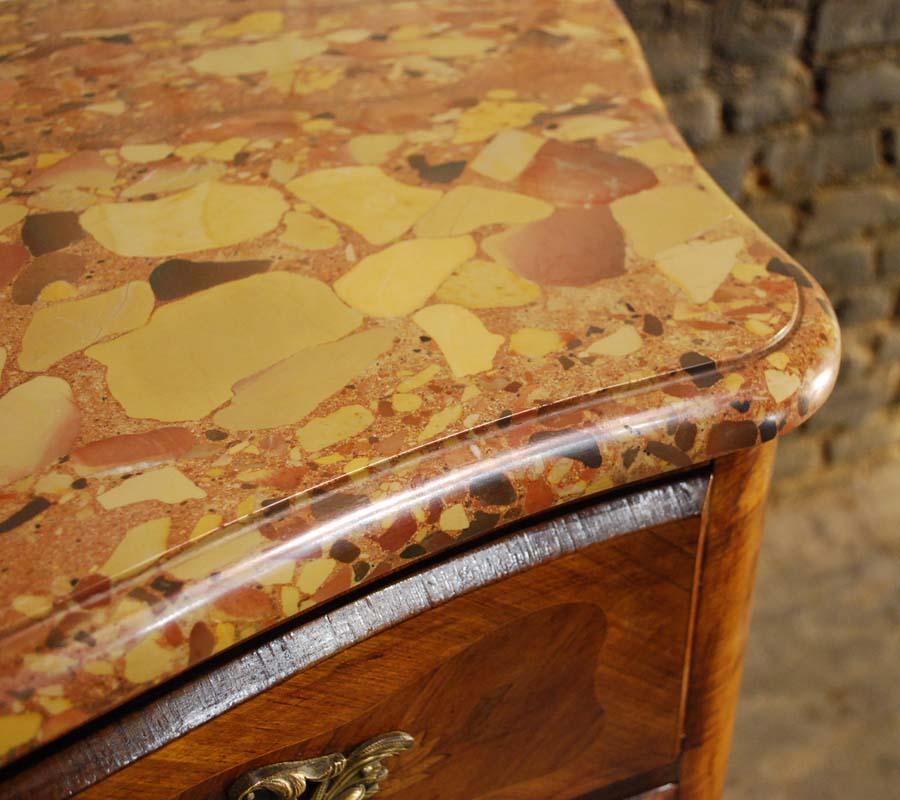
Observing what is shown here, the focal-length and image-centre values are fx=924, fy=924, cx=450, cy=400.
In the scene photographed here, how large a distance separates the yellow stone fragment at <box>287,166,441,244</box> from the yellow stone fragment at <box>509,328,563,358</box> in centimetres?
11

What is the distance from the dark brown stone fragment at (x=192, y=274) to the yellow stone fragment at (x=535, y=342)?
15 centimetres

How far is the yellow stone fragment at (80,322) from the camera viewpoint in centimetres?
44

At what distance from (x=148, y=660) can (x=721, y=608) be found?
12.2 inches

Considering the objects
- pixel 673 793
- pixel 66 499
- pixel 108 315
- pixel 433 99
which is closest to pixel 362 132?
pixel 433 99

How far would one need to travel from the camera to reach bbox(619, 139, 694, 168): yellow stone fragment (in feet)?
1.83

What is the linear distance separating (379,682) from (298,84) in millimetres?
446

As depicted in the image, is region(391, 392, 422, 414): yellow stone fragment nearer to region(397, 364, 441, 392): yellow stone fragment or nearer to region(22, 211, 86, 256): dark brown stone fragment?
region(397, 364, 441, 392): yellow stone fragment

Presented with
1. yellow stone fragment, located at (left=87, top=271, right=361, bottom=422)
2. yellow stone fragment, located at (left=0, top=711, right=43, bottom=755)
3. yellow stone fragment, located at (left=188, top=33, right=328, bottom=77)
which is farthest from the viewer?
yellow stone fragment, located at (left=188, top=33, right=328, bottom=77)

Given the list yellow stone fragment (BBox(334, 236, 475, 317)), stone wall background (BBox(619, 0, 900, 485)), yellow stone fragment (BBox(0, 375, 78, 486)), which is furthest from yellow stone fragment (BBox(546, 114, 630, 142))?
stone wall background (BBox(619, 0, 900, 485))

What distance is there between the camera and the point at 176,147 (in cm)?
60

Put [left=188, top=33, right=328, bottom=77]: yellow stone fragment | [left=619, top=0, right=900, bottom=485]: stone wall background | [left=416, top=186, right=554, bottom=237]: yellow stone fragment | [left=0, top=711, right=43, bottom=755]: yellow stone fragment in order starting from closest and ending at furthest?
1. [left=0, top=711, right=43, bottom=755]: yellow stone fragment
2. [left=416, top=186, right=554, bottom=237]: yellow stone fragment
3. [left=188, top=33, right=328, bottom=77]: yellow stone fragment
4. [left=619, top=0, right=900, bottom=485]: stone wall background

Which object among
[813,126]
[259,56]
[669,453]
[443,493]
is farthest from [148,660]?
[813,126]

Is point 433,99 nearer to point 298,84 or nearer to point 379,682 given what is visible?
point 298,84

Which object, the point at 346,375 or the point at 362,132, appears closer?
the point at 346,375
